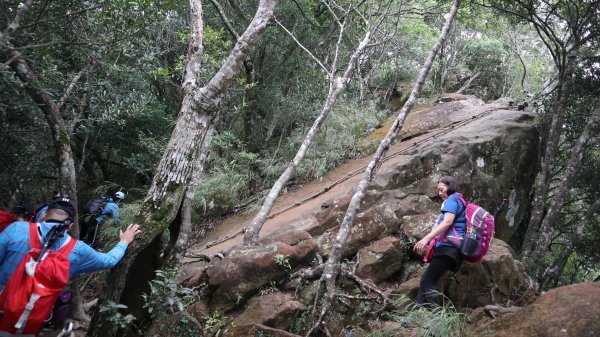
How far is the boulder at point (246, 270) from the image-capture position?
593cm

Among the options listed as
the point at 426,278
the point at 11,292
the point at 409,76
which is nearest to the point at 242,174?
the point at 426,278

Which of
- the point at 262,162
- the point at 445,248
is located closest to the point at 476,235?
the point at 445,248

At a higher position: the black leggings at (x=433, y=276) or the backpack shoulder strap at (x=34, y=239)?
the backpack shoulder strap at (x=34, y=239)

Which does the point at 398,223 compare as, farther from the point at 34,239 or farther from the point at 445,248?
the point at 34,239

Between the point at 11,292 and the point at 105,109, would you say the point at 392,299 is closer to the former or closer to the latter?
the point at 11,292

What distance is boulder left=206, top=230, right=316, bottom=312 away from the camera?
5926 millimetres

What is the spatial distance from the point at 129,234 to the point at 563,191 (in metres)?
8.61

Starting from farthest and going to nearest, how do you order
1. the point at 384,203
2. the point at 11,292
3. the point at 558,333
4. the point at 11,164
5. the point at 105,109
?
1. the point at 105,109
2. the point at 11,164
3. the point at 384,203
4. the point at 558,333
5. the point at 11,292

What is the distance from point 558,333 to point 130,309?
470 centimetres

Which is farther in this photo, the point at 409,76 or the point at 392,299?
the point at 409,76

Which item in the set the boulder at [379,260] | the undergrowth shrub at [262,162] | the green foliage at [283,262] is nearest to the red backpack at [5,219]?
the green foliage at [283,262]

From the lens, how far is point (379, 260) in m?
6.52

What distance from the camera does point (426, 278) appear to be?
534 centimetres

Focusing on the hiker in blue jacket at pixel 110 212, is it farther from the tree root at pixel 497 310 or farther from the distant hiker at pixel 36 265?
the tree root at pixel 497 310
